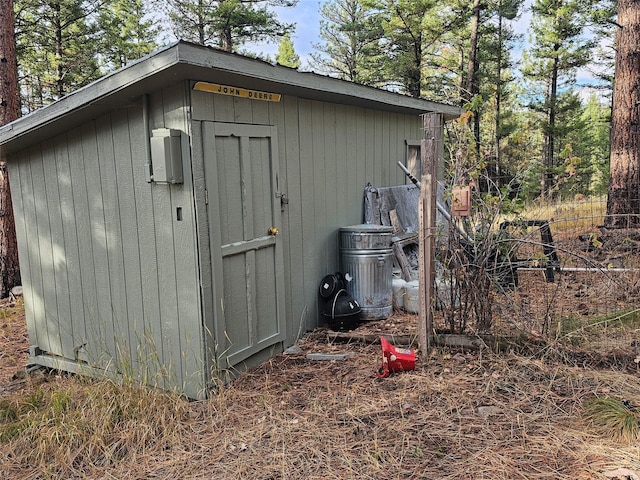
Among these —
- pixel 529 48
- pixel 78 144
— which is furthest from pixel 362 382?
pixel 529 48

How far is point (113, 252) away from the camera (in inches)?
152

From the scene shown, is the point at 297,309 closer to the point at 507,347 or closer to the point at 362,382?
the point at 362,382

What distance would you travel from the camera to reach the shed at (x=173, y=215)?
3400mm

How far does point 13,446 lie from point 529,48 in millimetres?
21907

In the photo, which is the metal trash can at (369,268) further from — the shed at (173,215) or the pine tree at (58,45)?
the pine tree at (58,45)

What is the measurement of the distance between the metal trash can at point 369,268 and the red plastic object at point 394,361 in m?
1.32

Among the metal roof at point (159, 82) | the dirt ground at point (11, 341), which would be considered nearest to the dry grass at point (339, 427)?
the dirt ground at point (11, 341)

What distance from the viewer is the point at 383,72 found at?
18.2 m

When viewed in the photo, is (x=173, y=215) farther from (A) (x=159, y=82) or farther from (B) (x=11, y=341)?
(B) (x=11, y=341)

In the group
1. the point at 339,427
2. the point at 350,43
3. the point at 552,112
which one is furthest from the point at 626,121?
the point at 350,43

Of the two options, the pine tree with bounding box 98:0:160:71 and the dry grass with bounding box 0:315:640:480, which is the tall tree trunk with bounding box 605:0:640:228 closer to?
the dry grass with bounding box 0:315:640:480

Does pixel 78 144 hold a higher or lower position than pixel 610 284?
higher

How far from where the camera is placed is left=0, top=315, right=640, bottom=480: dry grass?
2.61 meters

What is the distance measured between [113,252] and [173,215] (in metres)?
0.74
